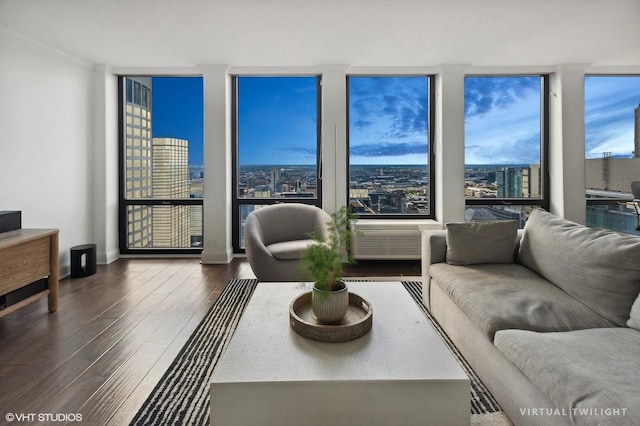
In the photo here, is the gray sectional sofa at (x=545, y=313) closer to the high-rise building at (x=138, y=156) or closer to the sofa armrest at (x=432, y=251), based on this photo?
the sofa armrest at (x=432, y=251)

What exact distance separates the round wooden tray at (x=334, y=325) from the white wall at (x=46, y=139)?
3.41 m

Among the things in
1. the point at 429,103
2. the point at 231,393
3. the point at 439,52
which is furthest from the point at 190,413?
the point at 429,103

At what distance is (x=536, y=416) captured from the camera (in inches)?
50.5

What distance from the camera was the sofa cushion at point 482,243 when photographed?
8.36 ft

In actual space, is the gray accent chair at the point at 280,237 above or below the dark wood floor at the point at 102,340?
above

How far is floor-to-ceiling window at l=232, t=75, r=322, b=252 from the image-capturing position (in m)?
4.92

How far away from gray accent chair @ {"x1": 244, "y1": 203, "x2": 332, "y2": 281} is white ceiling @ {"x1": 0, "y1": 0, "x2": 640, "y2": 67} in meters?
1.89

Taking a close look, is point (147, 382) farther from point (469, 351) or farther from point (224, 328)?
point (469, 351)

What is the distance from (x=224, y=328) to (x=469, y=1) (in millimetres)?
3345

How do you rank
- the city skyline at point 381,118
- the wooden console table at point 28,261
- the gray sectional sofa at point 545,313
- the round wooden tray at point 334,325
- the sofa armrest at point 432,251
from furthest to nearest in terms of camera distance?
the city skyline at point 381,118 < the sofa armrest at point 432,251 < the wooden console table at point 28,261 < the round wooden tray at point 334,325 < the gray sectional sofa at point 545,313
